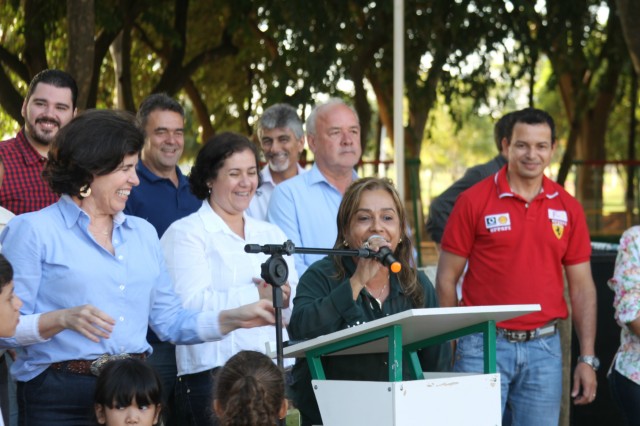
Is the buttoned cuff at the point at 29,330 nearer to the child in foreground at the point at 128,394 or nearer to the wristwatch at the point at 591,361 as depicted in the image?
the child in foreground at the point at 128,394

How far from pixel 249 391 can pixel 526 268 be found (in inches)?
88.8

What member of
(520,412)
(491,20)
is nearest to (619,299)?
(520,412)

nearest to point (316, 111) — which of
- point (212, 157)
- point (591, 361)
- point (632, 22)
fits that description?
point (212, 157)

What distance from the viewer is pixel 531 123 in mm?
5480

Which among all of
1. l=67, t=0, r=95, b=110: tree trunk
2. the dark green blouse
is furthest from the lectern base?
l=67, t=0, r=95, b=110: tree trunk

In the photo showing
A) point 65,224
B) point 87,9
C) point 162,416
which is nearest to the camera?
Result: point 65,224

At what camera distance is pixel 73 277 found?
12.5ft

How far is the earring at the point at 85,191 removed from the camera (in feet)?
12.8

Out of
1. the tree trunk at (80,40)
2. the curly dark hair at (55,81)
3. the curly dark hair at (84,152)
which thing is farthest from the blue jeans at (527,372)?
the tree trunk at (80,40)

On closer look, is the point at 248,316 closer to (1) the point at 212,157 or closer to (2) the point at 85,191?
(2) the point at 85,191

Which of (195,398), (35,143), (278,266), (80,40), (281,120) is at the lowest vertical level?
(195,398)

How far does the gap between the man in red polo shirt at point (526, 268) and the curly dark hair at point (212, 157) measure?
1.26 metres

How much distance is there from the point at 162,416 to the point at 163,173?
1.91m

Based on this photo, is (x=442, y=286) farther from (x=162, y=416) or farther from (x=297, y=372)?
(x=162, y=416)
